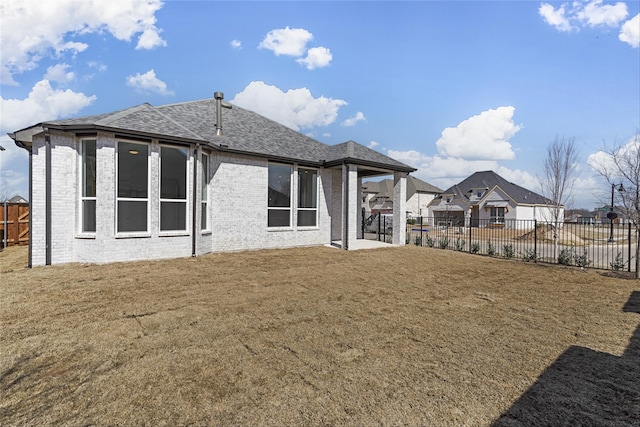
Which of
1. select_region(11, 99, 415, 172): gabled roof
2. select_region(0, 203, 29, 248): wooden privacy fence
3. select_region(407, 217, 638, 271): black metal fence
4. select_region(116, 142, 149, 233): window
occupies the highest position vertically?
select_region(11, 99, 415, 172): gabled roof

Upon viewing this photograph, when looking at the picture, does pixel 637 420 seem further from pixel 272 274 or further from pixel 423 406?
pixel 272 274

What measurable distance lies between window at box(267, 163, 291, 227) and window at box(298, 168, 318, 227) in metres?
0.59

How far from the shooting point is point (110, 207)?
8672mm

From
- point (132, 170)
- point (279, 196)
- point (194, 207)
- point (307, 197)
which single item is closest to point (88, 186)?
point (132, 170)

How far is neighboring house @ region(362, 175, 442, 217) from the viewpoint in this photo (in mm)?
47938

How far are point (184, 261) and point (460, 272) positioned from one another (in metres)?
8.35

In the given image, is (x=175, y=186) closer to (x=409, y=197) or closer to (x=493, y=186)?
(x=493, y=186)

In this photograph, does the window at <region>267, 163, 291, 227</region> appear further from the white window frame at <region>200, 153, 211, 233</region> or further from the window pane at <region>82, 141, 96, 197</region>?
the window pane at <region>82, 141, 96, 197</region>

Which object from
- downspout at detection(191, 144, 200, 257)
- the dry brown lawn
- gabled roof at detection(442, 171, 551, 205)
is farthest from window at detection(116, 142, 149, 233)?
gabled roof at detection(442, 171, 551, 205)

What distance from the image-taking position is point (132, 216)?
30.2 feet

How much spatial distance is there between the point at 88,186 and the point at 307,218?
26.1 ft

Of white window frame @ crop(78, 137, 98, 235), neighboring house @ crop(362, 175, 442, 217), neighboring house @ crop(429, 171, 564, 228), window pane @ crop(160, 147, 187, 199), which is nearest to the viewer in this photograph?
white window frame @ crop(78, 137, 98, 235)

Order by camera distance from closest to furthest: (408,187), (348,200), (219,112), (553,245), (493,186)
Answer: (219,112)
(348,200)
(553,245)
(493,186)
(408,187)

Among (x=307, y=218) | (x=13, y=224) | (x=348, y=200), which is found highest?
(x=348, y=200)
